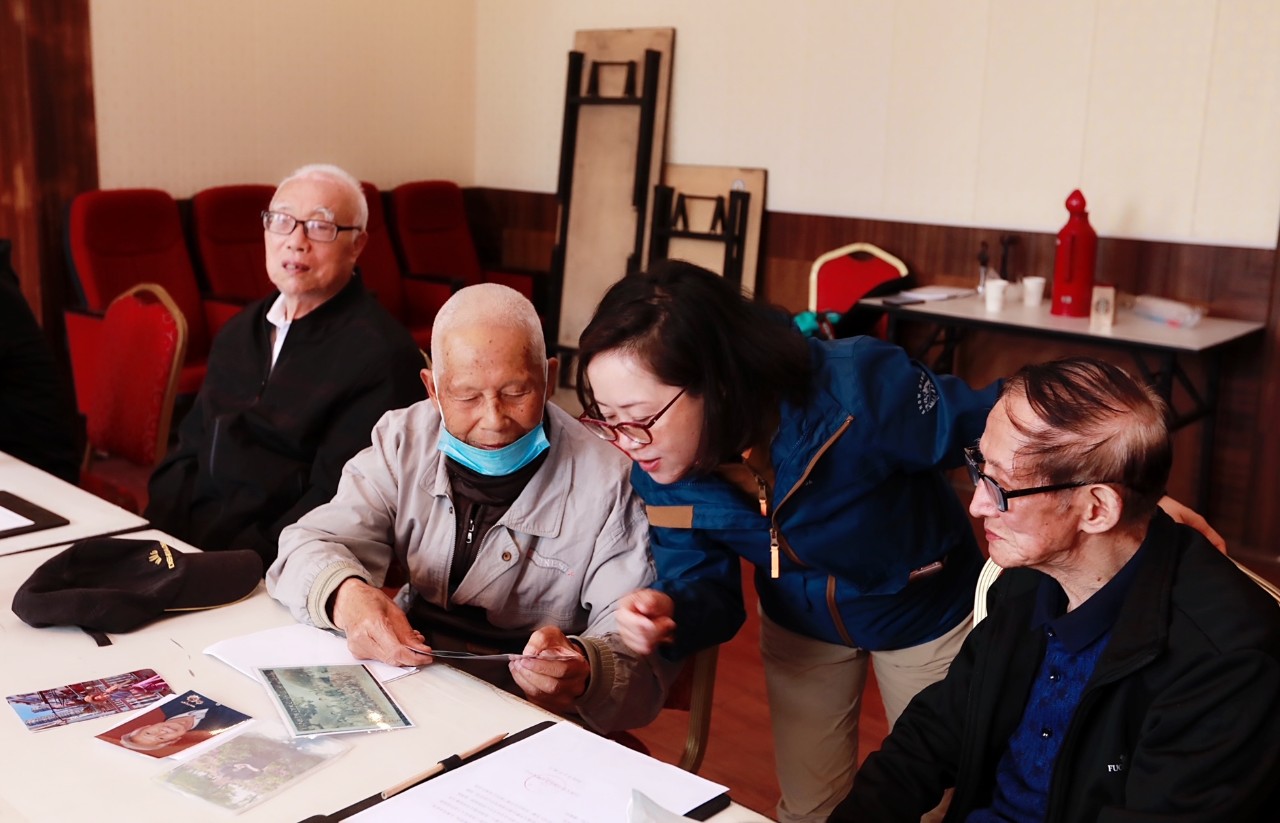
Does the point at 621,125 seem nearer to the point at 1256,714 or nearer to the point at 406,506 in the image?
the point at 406,506

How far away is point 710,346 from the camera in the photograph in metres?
1.61

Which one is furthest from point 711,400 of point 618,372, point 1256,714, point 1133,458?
point 1256,714

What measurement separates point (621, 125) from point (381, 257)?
139cm

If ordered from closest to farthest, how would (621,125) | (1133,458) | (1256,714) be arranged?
1. (1256,714)
2. (1133,458)
3. (621,125)

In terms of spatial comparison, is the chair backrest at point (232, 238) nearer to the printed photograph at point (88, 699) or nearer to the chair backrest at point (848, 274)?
the chair backrest at point (848, 274)

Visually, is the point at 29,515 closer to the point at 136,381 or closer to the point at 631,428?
the point at 136,381

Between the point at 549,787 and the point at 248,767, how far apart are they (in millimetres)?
352

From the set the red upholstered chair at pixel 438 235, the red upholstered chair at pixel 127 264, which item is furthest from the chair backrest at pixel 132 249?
the red upholstered chair at pixel 438 235

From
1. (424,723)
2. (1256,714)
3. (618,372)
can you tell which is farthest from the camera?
(618,372)

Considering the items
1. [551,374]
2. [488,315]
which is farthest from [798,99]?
[488,315]

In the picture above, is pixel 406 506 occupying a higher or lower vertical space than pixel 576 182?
lower

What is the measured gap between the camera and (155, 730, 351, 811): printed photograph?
4.25ft

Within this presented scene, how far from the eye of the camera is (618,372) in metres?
1.60

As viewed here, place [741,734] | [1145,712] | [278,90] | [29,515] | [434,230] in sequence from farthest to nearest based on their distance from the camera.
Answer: [434,230] < [278,90] < [741,734] < [29,515] < [1145,712]
